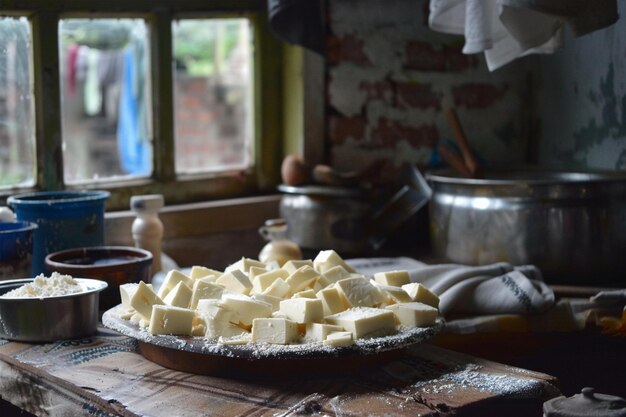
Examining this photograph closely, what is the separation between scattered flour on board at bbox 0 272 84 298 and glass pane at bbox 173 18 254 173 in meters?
1.29

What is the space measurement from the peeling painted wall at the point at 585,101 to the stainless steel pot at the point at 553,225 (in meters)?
0.56

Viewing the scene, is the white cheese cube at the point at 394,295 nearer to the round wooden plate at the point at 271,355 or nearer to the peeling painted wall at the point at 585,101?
the round wooden plate at the point at 271,355

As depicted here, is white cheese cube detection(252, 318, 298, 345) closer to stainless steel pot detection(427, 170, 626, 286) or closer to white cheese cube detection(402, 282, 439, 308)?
white cheese cube detection(402, 282, 439, 308)

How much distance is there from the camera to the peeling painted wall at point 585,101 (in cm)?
312

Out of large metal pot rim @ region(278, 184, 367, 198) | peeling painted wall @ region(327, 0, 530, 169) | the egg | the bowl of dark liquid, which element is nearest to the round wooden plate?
the bowl of dark liquid

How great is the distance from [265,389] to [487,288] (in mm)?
911

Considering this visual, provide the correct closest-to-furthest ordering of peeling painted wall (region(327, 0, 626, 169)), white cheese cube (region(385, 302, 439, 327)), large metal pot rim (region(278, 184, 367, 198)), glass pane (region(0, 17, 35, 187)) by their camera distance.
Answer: white cheese cube (region(385, 302, 439, 327))
glass pane (region(0, 17, 35, 187))
large metal pot rim (region(278, 184, 367, 198))
peeling painted wall (region(327, 0, 626, 169))

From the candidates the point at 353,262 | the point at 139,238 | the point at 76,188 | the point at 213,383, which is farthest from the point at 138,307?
the point at 76,188

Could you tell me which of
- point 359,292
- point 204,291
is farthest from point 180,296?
point 359,292

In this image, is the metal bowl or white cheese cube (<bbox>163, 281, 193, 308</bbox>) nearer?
white cheese cube (<bbox>163, 281, 193, 308</bbox>)

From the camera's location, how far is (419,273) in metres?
2.47

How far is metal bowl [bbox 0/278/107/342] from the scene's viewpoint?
2.02 metres

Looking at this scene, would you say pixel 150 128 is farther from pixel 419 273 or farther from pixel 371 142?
pixel 419 273

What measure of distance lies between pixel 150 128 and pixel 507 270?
56.7 inches
